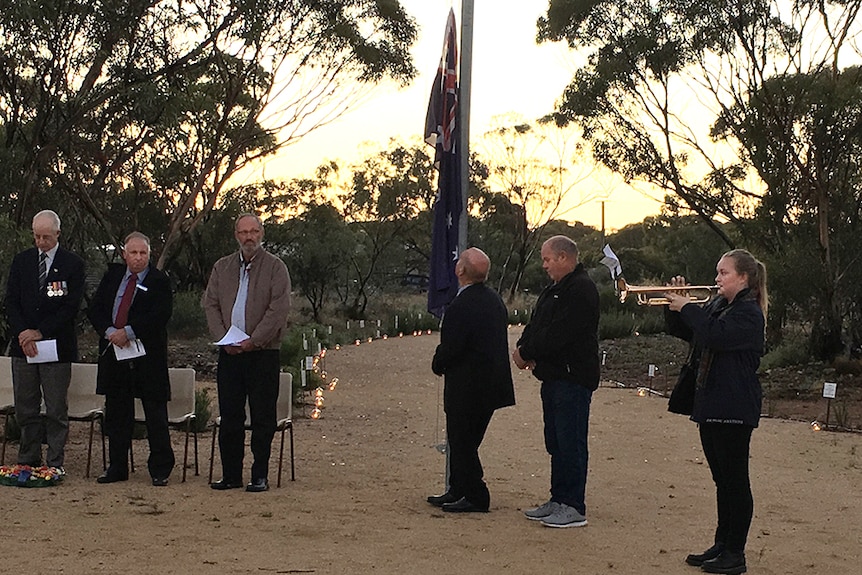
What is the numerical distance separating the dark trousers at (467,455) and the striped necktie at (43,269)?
9.91 feet

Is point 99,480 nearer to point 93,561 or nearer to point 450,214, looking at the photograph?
point 93,561

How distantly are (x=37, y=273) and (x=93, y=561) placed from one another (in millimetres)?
2912

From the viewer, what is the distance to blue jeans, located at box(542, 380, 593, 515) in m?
6.82

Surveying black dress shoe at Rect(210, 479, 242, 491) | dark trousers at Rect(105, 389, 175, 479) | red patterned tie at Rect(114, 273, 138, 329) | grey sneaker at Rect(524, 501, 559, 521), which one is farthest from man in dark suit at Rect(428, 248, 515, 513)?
red patterned tie at Rect(114, 273, 138, 329)

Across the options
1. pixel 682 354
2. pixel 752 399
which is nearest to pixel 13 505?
pixel 752 399

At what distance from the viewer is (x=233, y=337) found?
770 centimetres

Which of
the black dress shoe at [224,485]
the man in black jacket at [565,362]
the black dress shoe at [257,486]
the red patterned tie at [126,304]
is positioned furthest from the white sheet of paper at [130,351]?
the man in black jacket at [565,362]

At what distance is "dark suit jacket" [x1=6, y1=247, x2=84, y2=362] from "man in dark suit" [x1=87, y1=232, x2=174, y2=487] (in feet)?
0.62

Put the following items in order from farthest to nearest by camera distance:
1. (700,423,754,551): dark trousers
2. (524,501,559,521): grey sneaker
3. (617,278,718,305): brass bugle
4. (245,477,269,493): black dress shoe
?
1. (245,477,269,493): black dress shoe
2. (524,501,559,521): grey sneaker
3. (617,278,718,305): brass bugle
4. (700,423,754,551): dark trousers

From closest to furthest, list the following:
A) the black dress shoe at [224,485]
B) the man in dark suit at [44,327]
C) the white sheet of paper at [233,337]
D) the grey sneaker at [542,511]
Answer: the grey sneaker at [542,511] < the white sheet of paper at [233,337] < the black dress shoe at [224,485] < the man in dark suit at [44,327]

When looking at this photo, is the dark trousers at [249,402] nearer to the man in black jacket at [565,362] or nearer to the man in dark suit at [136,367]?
the man in dark suit at [136,367]

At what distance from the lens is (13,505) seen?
711 cm

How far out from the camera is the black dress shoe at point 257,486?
778 centimetres

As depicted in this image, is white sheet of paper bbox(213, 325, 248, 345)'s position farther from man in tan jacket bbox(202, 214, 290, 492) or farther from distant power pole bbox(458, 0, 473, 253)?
distant power pole bbox(458, 0, 473, 253)
